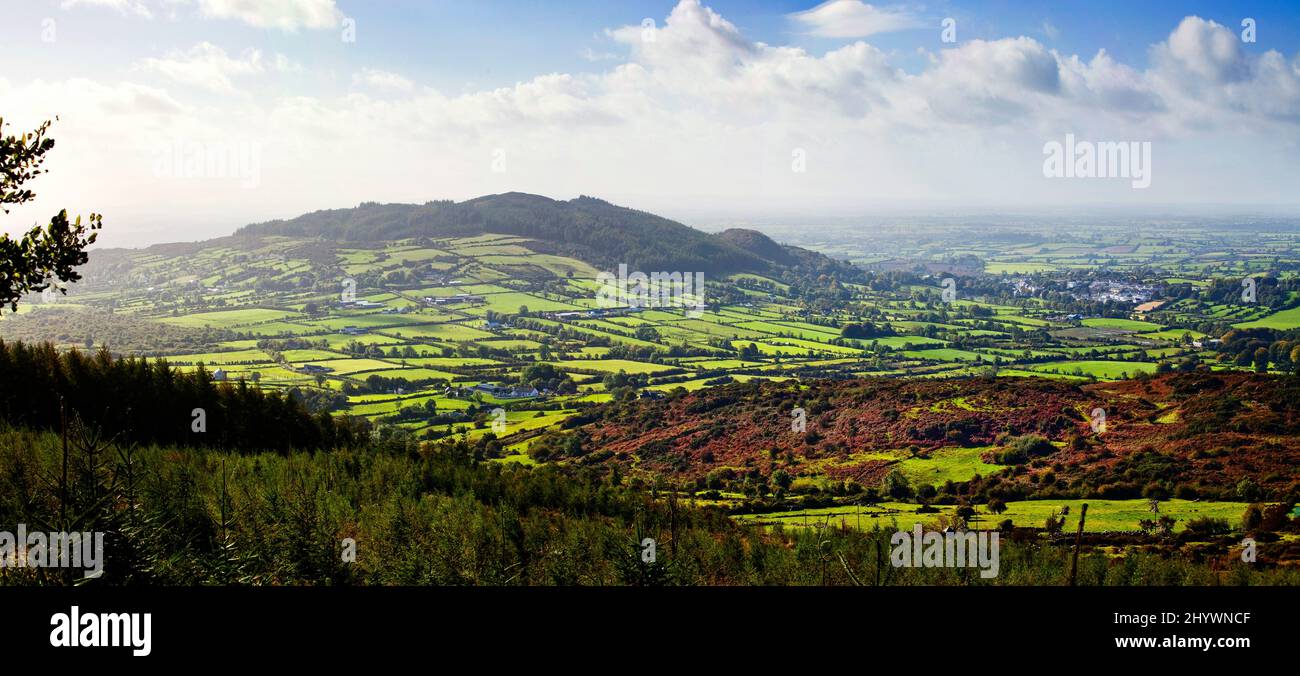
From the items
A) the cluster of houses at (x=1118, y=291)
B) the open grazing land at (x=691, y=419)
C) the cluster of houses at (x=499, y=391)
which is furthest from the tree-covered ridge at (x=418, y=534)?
the cluster of houses at (x=1118, y=291)

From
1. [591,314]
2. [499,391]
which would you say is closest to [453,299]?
[591,314]

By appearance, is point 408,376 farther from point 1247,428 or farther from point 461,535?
point 1247,428

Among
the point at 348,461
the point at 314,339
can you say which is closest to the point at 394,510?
the point at 348,461

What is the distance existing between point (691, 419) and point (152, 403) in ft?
136

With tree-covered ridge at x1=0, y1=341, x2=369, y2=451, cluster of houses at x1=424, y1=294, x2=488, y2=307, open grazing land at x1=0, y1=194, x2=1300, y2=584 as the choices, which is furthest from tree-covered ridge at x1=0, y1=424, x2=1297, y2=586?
cluster of houses at x1=424, y1=294, x2=488, y2=307

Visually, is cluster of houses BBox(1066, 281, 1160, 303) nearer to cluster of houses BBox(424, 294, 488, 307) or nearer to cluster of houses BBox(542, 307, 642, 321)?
cluster of houses BBox(542, 307, 642, 321)

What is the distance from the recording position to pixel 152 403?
141 ft

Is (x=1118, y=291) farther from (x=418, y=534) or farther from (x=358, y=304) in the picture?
(x=418, y=534)

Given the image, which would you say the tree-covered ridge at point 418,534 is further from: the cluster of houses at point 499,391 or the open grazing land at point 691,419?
the cluster of houses at point 499,391

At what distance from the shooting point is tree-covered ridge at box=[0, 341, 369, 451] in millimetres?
40656

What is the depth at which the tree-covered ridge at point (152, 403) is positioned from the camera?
40.7 meters

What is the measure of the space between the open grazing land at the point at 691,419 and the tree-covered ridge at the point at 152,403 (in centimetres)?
15

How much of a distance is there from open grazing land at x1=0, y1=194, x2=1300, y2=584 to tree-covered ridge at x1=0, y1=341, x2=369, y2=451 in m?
0.15

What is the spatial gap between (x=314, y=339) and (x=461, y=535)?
80642 millimetres
